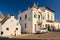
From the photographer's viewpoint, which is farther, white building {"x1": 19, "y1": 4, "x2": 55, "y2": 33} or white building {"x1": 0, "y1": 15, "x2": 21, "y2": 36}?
→ white building {"x1": 19, "y1": 4, "x2": 55, "y2": 33}

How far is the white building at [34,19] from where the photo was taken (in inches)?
1793

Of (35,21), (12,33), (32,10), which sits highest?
(32,10)

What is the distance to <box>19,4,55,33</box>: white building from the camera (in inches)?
1793

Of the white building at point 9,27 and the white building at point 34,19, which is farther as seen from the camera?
the white building at point 34,19

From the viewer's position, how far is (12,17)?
147 ft

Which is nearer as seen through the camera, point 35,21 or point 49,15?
point 35,21

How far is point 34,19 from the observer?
46094 mm

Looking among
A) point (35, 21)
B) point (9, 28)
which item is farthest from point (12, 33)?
point (35, 21)

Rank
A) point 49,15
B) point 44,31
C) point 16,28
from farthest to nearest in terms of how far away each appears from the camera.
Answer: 1. point 49,15
2. point 16,28
3. point 44,31

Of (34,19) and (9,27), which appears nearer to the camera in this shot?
(9,27)

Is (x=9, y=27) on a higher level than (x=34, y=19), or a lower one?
lower

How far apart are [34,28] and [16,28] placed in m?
5.37

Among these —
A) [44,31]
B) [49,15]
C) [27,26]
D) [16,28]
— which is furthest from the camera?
[49,15]

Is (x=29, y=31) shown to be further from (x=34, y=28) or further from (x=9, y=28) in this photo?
(x=9, y=28)
